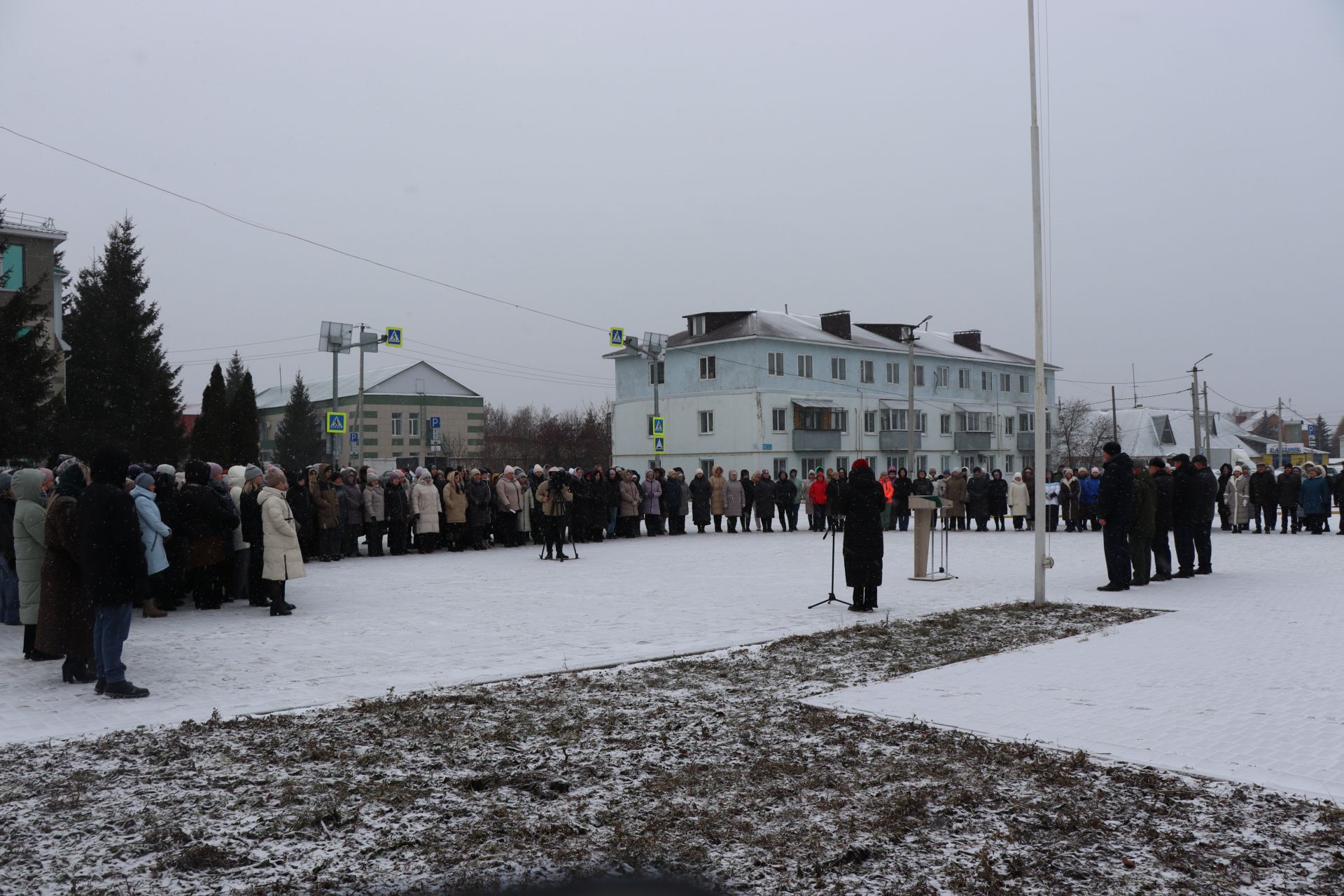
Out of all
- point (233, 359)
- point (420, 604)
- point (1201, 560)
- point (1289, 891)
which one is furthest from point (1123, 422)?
point (1289, 891)

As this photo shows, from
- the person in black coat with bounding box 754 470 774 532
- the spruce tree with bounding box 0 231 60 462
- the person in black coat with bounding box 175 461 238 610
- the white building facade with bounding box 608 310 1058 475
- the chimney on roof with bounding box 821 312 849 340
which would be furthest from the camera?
the chimney on roof with bounding box 821 312 849 340

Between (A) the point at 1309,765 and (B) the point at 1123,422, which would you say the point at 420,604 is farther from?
(B) the point at 1123,422

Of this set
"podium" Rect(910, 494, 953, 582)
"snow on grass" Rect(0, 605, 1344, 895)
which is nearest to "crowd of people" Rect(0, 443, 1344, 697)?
"podium" Rect(910, 494, 953, 582)

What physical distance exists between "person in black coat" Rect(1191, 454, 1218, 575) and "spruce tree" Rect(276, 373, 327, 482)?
71384 mm

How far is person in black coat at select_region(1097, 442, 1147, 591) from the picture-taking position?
1462cm

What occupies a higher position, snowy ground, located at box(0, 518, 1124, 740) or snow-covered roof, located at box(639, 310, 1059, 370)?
snow-covered roof, located at box(639, 310, 1059, 370)

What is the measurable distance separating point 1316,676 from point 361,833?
7.38 metres

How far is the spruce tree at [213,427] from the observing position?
165ft

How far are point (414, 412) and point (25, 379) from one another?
57169 millimetres

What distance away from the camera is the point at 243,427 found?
5388cm

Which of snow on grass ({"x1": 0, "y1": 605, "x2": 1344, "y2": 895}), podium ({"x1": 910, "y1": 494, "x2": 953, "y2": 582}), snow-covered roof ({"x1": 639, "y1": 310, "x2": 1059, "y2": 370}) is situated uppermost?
snow-covered roof ({"x1": 639, "y1": 310, "x2": 1059, "y2": 370})

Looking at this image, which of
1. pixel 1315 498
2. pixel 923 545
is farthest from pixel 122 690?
pixel 1315 498

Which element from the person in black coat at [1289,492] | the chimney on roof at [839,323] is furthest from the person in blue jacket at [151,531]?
the chimney on roof at [839,323]

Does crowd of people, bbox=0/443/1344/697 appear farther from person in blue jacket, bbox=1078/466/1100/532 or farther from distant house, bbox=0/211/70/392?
distant house, bbox=0/211/70/392
